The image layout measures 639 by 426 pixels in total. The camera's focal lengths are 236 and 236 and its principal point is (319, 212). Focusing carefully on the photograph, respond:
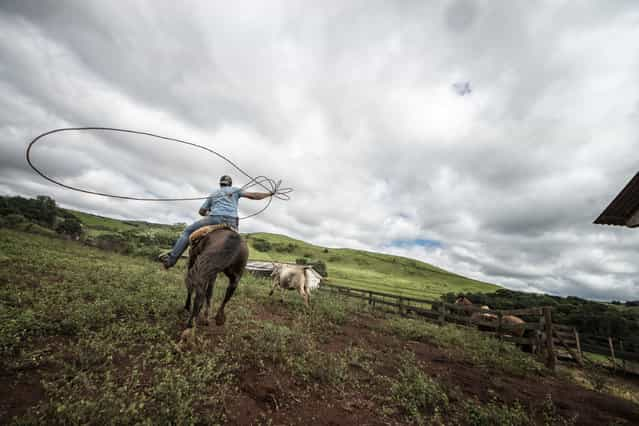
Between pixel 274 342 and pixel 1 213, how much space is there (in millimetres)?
55671

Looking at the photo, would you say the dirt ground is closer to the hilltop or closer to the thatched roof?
the thatched roof

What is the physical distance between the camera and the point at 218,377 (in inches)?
133

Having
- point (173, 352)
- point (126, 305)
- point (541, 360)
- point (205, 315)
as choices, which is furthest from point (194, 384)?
point (541, 360)

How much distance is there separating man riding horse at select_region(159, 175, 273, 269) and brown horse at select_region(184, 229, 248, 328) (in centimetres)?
36

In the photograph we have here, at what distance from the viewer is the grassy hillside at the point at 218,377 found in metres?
2.54

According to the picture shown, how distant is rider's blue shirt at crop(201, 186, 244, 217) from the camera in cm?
534

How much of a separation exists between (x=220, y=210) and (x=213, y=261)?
4.31 feet

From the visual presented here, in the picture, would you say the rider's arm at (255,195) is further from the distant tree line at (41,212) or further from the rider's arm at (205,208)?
the distant tree line at (41,212)

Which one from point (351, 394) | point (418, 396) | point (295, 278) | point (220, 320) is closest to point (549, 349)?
point (418, 396)

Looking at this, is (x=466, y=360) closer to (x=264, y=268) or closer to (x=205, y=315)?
(x=205, y=315)

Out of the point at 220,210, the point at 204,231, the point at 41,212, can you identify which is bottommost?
the point at 204,231

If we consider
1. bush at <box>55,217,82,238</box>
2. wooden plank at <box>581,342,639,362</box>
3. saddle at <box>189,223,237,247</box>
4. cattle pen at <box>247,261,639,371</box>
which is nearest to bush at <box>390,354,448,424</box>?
saddle at <box>189,223,237,247</box>

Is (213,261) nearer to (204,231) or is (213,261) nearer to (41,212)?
(204,231)

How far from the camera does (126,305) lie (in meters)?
5.32
